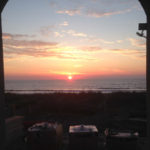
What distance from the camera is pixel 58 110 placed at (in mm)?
15180

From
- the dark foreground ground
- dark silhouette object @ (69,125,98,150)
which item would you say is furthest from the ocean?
dark silhouette object @ (69,125,98,150)

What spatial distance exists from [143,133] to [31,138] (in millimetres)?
5062

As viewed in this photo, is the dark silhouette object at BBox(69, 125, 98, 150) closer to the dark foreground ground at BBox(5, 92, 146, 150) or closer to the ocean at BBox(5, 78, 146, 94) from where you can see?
the dark foreground ground at BBox(5, 92, 146, 150)

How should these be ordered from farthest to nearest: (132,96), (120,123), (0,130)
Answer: (132,96), (120,123), (0,130)

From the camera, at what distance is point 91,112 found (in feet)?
45.7

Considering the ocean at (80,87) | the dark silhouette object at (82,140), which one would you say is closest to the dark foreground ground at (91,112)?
the dark silhouette object at (82,140)

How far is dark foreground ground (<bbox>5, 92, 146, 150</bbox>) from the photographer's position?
28.3ft

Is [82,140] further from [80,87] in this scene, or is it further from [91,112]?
[80,87]

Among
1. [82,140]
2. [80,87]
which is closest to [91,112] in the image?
[82,140]

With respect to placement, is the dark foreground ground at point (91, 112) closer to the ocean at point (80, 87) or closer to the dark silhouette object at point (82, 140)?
the dark silhouette object at point (82, 140)

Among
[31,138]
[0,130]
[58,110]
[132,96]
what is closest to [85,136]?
[31,138]

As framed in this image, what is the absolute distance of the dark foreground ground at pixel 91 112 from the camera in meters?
8.61

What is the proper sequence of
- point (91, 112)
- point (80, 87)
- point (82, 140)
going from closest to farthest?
point (82, 140)
point (91, 112)
point (80, 87)

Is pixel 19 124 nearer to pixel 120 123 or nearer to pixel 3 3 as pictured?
pixel 3 3
